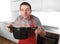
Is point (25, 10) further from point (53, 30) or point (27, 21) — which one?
point (53, 30)

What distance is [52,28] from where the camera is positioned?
66.2 inches

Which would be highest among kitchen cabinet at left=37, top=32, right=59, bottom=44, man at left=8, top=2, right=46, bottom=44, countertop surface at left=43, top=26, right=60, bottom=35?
man at left=8, top=2, right=46, bottom=44

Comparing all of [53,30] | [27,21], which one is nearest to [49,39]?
[53,30]

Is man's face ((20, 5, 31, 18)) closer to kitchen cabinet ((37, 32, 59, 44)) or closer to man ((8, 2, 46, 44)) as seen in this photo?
man ((8, 2, 46, 44))

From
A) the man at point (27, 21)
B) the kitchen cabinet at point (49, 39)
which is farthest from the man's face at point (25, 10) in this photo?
the kitchen cabinet at point (49, 39)

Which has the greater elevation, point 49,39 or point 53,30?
point 53,30

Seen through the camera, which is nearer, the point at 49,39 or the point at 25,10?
the point at 25,10

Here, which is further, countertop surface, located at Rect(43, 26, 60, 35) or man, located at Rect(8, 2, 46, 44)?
countertop surface, located at Rect(43, 26, 60, 35)

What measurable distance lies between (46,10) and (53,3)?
153mm

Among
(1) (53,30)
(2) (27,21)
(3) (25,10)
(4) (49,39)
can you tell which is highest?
(3) (25,10)

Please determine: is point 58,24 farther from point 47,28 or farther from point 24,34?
point 24,34

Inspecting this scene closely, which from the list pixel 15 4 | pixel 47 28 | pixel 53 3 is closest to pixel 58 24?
pixel 47 28

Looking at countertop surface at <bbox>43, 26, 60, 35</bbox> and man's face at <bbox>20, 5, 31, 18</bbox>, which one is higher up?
man's face at <bbox>20, 5, 31, 18</bbox>

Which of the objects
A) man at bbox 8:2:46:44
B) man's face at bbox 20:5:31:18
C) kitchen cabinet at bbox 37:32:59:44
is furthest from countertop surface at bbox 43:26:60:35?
man's face at bbox 20:5:31:18
